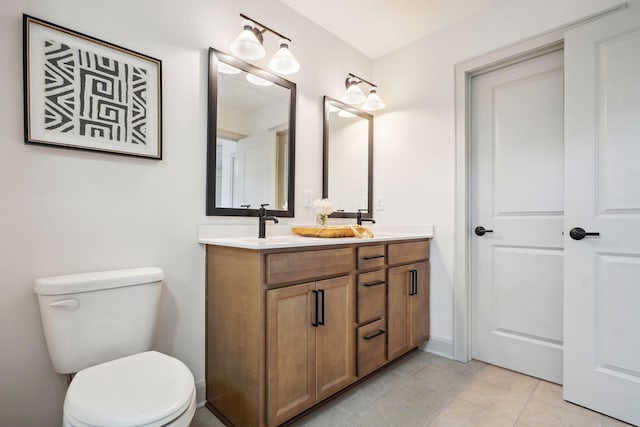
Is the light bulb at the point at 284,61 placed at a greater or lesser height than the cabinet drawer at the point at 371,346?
greater

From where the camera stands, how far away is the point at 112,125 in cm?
141

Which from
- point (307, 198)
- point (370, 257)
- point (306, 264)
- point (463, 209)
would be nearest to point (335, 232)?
point (370, 257)

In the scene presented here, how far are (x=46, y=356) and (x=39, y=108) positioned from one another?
0.99 m

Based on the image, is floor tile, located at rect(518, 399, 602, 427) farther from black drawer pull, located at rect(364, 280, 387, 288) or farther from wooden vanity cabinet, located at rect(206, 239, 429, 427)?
black drawer pull, located at rect(364, 280, 387, 288)

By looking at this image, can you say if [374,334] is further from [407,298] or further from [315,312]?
[315,312]

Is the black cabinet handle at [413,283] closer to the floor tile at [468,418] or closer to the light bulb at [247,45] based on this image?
the floor tile at [468,418]

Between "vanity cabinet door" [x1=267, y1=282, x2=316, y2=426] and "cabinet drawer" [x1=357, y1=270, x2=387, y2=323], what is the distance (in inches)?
14.5

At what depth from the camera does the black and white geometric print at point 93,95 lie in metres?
1.27

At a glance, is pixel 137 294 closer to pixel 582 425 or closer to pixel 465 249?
pixel 465 249

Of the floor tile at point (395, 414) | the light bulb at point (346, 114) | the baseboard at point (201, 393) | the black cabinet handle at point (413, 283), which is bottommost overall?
the floor tile at point (395, 414)

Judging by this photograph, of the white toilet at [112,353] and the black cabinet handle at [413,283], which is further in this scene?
the black cabinet handle at [413,283]

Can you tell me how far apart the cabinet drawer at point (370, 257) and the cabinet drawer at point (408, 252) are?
0.36 ft

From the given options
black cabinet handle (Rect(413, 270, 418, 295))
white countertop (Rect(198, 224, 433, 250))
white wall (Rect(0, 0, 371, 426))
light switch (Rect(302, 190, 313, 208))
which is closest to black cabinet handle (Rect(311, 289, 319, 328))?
white countertop (Rect(198, 224, 433, 250))

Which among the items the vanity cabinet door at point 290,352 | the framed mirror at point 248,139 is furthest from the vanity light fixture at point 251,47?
the vanity cabinet door at point 290,352
